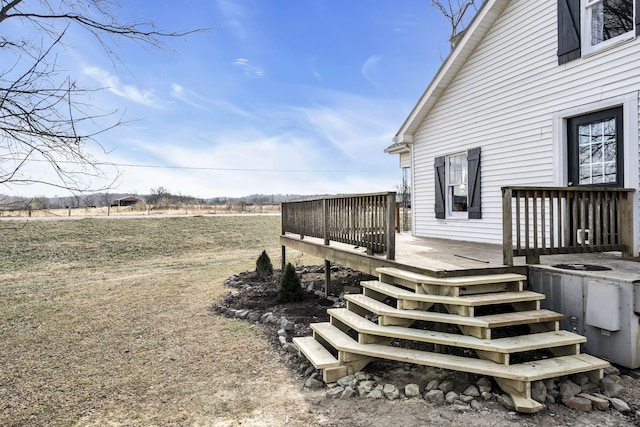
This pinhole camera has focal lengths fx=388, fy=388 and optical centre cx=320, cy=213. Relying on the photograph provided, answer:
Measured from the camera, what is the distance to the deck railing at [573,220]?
4.25 m

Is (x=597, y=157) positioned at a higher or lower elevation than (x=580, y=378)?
higher

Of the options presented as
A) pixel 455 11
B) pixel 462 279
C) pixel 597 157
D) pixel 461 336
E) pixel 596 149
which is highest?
pixel 455 11

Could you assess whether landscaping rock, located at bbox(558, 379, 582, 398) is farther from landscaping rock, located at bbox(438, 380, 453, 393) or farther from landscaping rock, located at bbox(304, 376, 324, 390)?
landscaping rock, located at bbox(304, 376, 324, 390)

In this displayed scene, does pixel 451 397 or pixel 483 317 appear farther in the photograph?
pixel 483 317

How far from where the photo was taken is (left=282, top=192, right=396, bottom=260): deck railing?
4961mm

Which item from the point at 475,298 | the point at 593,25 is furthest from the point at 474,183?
the point at 475,298

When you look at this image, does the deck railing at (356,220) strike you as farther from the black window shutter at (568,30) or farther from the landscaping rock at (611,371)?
the black window shutter at (568,30)

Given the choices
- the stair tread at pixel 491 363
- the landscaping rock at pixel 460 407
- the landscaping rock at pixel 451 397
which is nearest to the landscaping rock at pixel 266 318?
the stair tread at pixel 491 363

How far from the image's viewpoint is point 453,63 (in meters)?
8.14

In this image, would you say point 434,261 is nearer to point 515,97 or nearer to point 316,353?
point 316,353

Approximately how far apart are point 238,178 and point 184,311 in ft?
131

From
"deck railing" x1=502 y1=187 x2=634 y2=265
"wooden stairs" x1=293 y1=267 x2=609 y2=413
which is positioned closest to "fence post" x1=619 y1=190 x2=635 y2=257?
"deck railing" x1=502 y1=187 x2=634 y2=265

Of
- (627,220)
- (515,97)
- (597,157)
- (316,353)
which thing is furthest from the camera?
(515,97)

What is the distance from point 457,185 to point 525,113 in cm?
220
